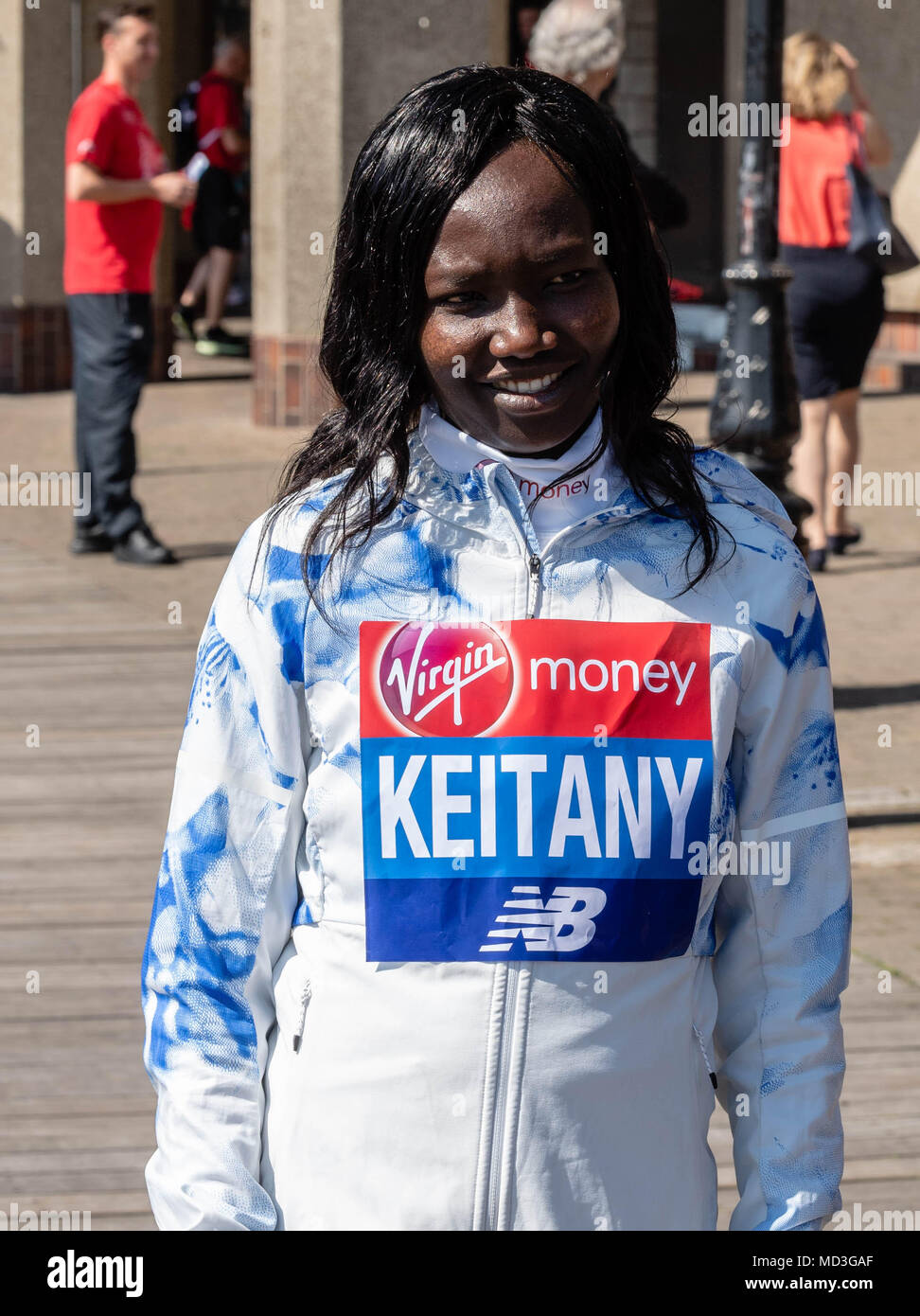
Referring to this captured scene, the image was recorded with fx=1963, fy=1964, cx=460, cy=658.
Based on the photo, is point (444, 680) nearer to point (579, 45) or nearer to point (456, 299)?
point (456, 299)

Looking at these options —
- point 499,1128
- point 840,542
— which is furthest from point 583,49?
point 499,1128

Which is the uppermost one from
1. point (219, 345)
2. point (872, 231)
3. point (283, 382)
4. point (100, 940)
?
point (872, 231)

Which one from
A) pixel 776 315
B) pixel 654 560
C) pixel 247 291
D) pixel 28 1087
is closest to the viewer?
pixel 654 560

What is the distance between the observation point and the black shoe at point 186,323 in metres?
17.0

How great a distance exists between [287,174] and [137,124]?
3782 millimetres

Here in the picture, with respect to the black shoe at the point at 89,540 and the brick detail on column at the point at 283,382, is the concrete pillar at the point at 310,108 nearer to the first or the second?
the brick detail on column at the point at 283,382

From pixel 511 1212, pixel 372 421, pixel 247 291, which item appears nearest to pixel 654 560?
pixel 372 421

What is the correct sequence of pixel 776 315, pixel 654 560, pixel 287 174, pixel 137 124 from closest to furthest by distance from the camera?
pixel 654 560 < pixel 776 315 < pixel 137 124 < pixel 287 174

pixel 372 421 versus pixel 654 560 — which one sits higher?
pixel 372 421

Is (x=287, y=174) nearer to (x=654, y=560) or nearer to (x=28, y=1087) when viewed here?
(x=28, y=1087)

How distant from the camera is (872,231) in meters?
8.52

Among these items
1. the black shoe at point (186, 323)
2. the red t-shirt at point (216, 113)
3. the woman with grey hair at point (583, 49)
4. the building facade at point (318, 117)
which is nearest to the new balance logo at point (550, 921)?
the woman with grey hair at point (583, 49)

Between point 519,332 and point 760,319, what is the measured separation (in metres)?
4.88

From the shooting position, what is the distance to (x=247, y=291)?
20984 mm
